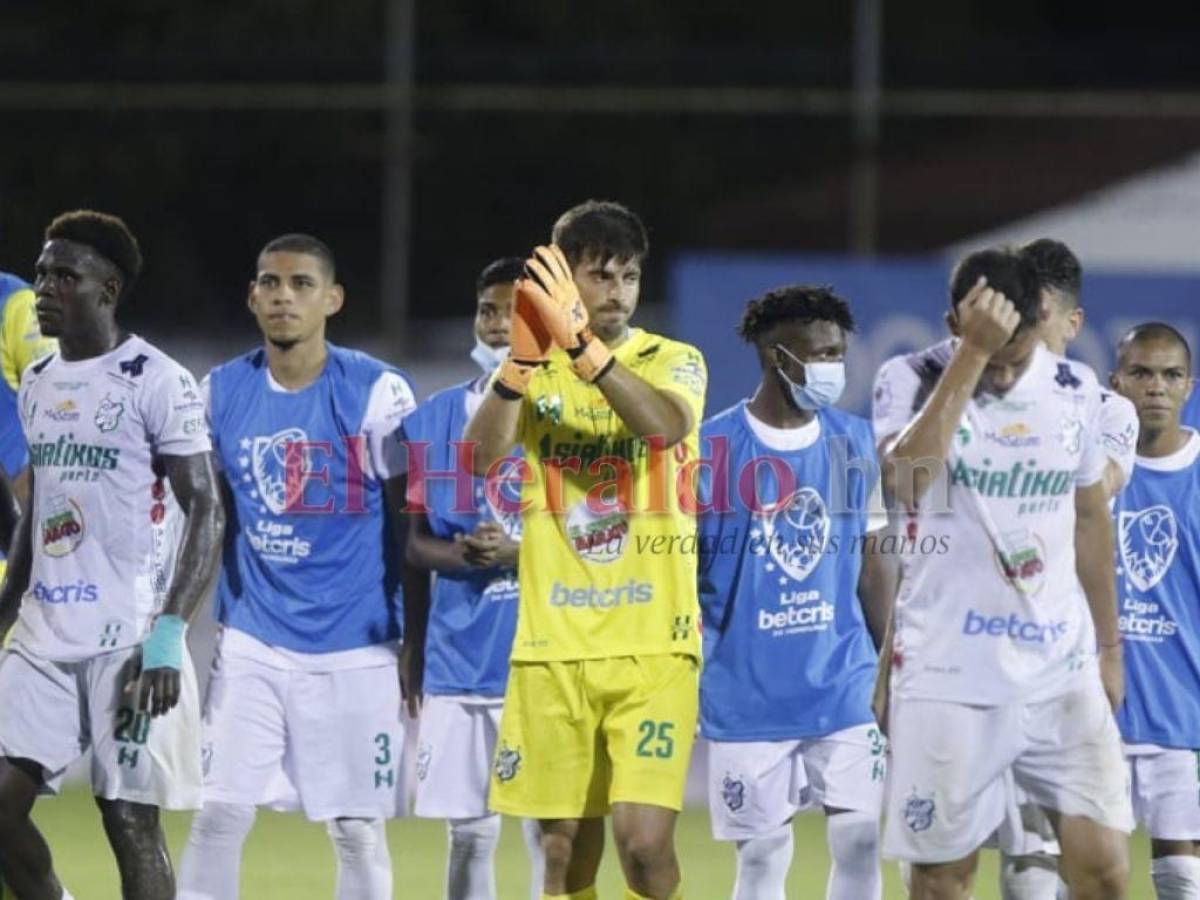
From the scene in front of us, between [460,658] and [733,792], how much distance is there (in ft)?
3.54

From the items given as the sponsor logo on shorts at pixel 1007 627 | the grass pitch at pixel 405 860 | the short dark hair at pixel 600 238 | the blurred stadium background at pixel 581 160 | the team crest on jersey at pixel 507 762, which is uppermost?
the blurred stadium background at pixel 581 160

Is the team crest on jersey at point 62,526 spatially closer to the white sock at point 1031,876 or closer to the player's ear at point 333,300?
the player's ear at point 333,300

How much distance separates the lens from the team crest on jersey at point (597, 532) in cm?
702

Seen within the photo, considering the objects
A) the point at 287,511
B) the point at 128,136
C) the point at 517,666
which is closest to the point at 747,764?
the point at 517,666

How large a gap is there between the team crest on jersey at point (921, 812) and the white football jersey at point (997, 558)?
0.90 feet

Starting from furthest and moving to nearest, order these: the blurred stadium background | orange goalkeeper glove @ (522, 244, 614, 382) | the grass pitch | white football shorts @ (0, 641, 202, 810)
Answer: the blurred stadium background, the grass pitch, white football shorts @ (0, 641, 202, 810), orange goalkeeper glove @ (522, 244, 614, 382)

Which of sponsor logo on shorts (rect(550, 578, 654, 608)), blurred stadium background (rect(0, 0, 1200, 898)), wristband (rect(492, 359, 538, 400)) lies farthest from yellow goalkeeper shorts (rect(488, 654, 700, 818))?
blurred stadium background (rect(0, 0, 1200, 898))

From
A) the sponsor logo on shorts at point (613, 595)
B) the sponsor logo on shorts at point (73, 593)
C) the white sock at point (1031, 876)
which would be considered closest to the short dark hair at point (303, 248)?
the sponsor logo on shorts at point (73, 593)

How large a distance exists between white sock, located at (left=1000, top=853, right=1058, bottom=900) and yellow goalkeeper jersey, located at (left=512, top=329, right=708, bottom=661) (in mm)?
1387

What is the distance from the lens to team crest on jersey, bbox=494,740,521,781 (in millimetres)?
7020

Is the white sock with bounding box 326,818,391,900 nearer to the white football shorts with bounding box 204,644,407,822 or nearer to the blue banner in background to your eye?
the white football shorts with bounding box 204,644,407,822

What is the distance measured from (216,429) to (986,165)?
12.1 meters

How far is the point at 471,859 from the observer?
8.27 metres

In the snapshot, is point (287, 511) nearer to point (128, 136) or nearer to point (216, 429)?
point (216, 429)
